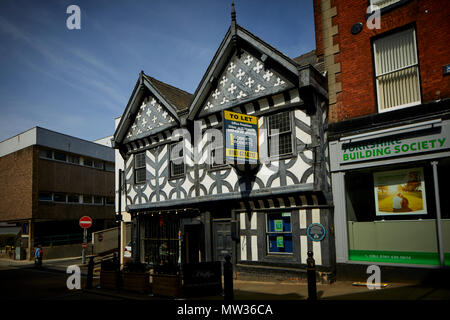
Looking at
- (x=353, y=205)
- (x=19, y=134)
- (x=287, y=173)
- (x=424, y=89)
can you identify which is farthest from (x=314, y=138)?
(x=19, y=134)

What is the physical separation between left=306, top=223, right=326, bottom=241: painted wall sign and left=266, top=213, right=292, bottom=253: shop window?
2.78ft

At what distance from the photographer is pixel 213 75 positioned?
1395 cm

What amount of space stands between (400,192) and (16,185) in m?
29.5

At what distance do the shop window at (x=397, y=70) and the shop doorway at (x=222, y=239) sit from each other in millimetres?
6967

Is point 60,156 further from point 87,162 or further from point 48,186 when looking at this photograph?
point 48,186

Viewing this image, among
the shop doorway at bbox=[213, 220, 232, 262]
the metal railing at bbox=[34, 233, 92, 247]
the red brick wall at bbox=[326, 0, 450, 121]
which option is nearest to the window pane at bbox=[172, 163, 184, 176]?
the shop doorway at bbox=[213, 220, 232, 262]

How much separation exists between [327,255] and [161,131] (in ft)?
30.5

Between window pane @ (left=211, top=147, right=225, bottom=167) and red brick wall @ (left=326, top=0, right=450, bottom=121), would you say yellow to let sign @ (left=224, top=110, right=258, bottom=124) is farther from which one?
red brick wall @ (left=326, top=0, right=450, bottom=121)

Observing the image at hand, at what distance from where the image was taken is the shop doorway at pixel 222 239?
1350cm

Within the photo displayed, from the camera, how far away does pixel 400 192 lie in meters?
10.2

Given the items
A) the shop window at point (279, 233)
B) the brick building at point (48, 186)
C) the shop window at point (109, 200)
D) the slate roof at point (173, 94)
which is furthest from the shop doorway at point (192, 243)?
the shop window at point (109, 200)

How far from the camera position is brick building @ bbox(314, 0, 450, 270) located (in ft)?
30.9

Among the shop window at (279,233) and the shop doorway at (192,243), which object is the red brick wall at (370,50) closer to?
the shop window at (279,233)
